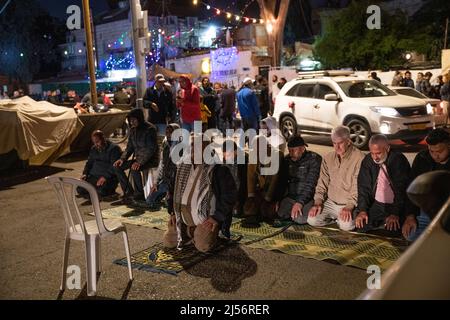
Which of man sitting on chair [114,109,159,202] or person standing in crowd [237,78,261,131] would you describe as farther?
person standing in crowd [237,78,261,131]

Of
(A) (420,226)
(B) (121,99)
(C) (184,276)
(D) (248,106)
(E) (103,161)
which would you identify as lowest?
(C) (184,276)

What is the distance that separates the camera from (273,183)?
6332mm

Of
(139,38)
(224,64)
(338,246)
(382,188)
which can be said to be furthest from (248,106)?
(224,64)

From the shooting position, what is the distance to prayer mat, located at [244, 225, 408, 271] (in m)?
4.93

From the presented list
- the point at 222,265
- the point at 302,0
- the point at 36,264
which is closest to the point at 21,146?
the point at 36,264

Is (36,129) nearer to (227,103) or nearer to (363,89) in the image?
(227,103)

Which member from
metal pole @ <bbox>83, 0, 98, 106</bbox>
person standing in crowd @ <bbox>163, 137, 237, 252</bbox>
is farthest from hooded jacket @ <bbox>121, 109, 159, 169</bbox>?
metal pole @ <bbox>83, 0, 98, 106</bbox>

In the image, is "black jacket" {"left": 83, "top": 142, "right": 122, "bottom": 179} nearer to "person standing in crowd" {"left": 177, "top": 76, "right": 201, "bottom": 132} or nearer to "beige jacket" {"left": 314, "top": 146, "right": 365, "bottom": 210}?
"person standing in crowd" {"left": 177, "top": 76, "right": 201, "bottom": 132}

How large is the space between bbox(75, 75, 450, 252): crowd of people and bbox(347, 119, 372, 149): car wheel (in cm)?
491

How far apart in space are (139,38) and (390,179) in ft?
22.6

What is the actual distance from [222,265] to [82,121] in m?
8.10

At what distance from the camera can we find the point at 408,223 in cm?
518
